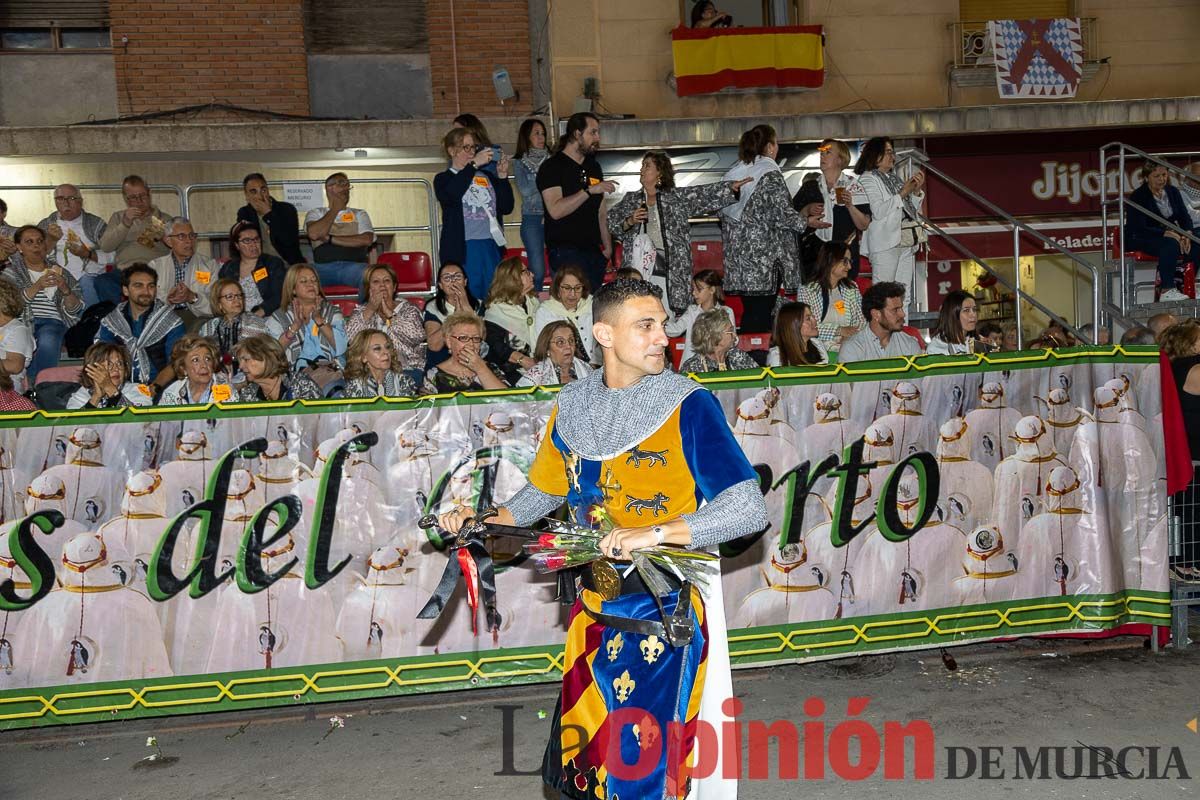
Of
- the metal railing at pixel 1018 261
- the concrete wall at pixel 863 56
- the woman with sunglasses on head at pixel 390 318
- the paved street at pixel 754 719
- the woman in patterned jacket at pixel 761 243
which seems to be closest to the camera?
the paved street at pixel 754 719

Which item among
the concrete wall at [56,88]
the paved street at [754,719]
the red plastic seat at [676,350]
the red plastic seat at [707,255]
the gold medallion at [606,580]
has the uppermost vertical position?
the concrete wall at [56,88]

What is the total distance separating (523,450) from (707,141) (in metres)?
9.11

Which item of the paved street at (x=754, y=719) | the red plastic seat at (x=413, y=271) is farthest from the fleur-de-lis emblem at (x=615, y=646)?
the red plastic seat at (x=413, y=271)

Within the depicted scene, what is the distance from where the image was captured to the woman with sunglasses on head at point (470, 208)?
32.6ft

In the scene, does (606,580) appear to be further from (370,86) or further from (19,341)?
(370,86)

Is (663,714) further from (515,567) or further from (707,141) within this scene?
(707,141)

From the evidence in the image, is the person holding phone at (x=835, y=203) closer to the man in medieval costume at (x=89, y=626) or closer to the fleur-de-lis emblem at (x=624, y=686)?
the man in medieval costume at (x=89, y=626)

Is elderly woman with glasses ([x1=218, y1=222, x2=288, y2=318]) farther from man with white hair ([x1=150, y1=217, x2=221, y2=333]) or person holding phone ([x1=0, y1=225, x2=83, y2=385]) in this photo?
person holding phone ([x1=0, y1=225, x2=83, y2=385])

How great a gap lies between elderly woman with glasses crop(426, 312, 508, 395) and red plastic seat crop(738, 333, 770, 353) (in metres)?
2.92

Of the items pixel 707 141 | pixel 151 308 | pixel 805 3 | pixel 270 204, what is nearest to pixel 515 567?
pixel 151 308

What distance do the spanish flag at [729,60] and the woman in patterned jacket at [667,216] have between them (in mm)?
5604

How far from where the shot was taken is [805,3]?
626 inches

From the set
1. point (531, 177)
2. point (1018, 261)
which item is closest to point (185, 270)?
point (531, 177)

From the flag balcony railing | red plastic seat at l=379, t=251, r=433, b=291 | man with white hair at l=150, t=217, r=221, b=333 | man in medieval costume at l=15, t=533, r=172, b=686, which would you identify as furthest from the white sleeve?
the flag balcony railing
